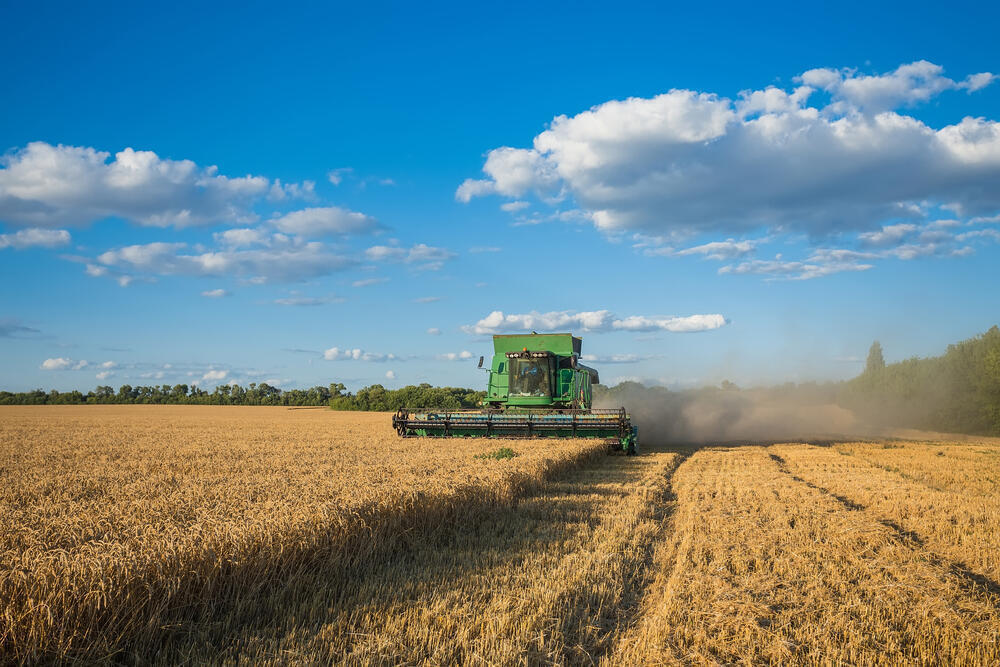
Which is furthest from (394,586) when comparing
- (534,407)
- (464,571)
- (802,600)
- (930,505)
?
(534,407)

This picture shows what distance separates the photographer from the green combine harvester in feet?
56.1

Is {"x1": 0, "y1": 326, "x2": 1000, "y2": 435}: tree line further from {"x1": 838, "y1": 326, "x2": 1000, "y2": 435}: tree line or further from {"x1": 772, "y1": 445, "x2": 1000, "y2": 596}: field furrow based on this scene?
{"x1": 772, "y1": 445, "x2": 1000, "y2": 596}: field furrow

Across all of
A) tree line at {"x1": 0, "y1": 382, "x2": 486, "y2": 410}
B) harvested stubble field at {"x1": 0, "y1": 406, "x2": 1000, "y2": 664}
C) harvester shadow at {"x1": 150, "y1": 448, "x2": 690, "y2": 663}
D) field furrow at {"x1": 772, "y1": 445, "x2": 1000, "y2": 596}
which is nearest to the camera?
harvested stubble field at {"x1": 0, "y1": 406, "x2": 1000, "y2": 664}

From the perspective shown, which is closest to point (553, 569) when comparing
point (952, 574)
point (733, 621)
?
point (733, 621)

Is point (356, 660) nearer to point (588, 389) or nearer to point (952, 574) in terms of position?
point (952, 574)

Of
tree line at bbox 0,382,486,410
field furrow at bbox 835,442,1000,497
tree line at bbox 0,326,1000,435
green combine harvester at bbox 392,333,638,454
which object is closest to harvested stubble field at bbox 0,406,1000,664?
field furrow at bbox 835,442,1000,497

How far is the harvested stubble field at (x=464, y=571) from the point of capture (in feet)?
13.3

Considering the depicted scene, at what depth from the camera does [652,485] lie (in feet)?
38.1

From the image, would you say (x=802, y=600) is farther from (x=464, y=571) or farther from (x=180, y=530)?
(x=180, y=530)

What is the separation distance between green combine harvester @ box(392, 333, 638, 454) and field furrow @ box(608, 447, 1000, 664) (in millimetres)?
8390

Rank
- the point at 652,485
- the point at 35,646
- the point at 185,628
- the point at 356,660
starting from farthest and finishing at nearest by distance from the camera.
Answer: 1. the point at 652,485
2. the point at 185,628
3. the point at 356,660
4. the point at 35,646

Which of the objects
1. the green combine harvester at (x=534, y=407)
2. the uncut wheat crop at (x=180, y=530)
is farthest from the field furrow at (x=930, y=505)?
the uncut wheat crop at (x=180, y=530)

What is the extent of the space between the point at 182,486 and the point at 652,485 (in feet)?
25.9

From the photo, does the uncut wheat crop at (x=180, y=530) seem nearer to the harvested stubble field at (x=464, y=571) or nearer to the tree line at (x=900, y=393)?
the harvested stubble field at (x=464, y=571)
